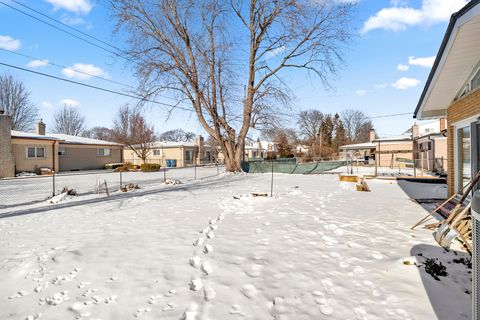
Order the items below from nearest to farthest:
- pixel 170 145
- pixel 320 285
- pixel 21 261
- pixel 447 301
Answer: pixel 447 301
pixel 320 285
pixel 21 261
pixel 170 145

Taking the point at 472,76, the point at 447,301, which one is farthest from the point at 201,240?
the point at 472,76

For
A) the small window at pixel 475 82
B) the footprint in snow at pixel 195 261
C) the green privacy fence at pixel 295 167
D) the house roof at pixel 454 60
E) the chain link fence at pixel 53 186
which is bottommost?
the footprint in snow at pixel 195 261

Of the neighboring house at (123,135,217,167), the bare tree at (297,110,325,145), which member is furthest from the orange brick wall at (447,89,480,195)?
the bare tree at (297,110,325,145)

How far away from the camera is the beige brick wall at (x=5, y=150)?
718 inches

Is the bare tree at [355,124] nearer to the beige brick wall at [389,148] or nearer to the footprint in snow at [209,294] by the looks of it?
the beige brick wall at [389,148]

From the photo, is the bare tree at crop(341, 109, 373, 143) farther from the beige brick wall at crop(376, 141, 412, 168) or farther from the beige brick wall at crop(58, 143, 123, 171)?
the beige brick wall at crop(58, 143, 123, 171)

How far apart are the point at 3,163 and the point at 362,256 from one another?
23544 millimetres

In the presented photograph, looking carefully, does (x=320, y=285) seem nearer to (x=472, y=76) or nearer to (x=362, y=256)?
(x=362, y=256)

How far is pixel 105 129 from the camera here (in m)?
63.6

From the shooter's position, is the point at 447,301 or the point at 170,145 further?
the point at 170,145

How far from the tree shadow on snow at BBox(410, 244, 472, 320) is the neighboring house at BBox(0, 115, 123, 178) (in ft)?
72.8

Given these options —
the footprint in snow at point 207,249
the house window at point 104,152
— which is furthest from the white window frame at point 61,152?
the footprint in snow at point 207,249

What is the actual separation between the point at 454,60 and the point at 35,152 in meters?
26.6

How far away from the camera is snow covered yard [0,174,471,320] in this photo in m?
2.66
